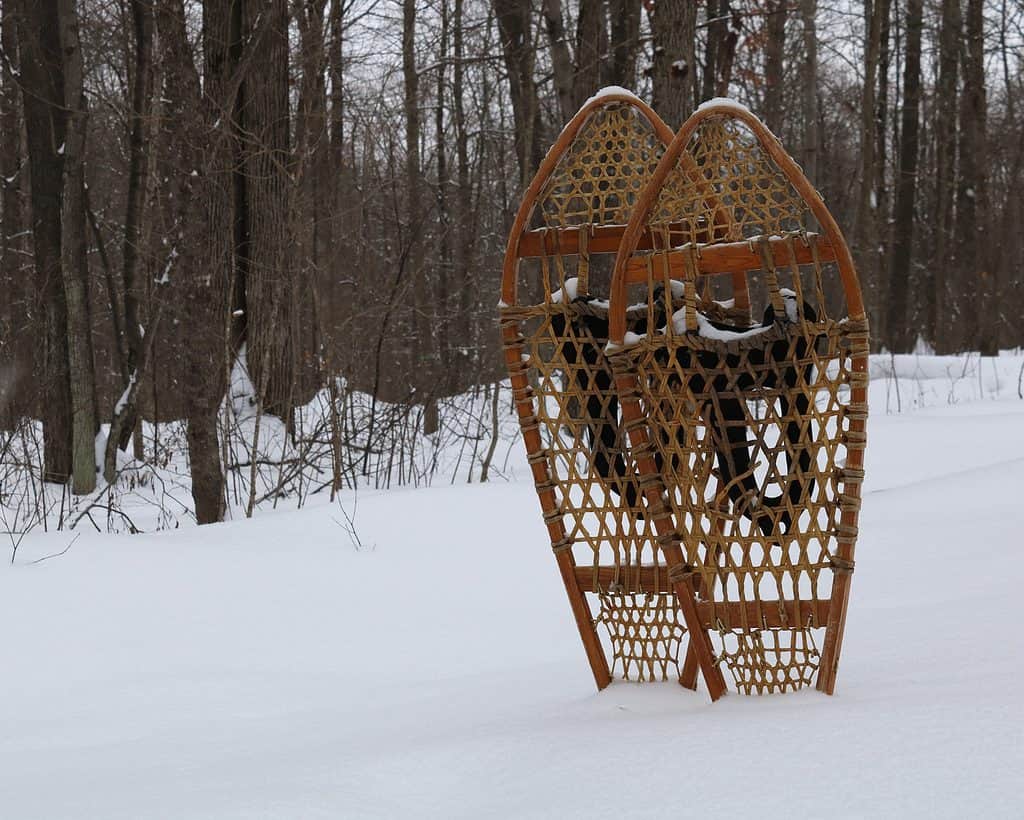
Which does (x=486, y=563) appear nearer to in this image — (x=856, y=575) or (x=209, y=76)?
(x=856, y=575)

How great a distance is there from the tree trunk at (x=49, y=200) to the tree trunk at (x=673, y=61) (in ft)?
14.7

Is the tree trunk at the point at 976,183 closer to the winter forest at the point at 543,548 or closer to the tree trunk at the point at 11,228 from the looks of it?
the winter forest at the point at 543,548

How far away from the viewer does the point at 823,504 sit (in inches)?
75.7

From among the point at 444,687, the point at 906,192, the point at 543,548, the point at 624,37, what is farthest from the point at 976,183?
the point at 444,687

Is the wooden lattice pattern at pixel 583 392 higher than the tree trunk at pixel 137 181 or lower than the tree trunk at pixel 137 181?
lower

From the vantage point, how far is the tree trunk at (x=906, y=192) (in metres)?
15.7

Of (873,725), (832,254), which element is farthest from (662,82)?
(873,725)

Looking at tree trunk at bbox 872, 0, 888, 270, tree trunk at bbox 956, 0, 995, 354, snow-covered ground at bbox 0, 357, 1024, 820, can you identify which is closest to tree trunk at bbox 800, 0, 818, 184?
tree trunk at bbox 956, 0, 995, 354

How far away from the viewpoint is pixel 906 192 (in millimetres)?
16109

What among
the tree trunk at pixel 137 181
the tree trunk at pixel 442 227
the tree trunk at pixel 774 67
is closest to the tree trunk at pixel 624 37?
the tree trunk at pixel 442 227

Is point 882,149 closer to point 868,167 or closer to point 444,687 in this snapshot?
point 868,167

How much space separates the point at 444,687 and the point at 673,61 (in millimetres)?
6472

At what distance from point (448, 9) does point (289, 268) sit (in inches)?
324

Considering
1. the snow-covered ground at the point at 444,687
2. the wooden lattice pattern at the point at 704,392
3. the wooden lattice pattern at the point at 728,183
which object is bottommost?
the snow-covered ground at the point at 444,687
